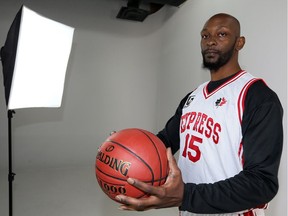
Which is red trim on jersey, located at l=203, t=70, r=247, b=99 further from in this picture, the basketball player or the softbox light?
the softbox light

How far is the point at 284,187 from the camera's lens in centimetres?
169

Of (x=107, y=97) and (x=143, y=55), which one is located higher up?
(x=143, y=55)

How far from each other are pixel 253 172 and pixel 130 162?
1.31 ft

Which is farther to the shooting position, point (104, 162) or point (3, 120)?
point (3, 120)

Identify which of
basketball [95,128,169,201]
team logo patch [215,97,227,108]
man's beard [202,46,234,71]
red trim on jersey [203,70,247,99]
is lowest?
basketball [95,128,169,201]

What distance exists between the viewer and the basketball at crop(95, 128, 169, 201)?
817 mm

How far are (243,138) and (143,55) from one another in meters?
3.26

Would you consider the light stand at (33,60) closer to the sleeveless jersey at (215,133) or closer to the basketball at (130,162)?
the basketball at (130,162)

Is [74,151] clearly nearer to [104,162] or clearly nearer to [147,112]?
[147,112]

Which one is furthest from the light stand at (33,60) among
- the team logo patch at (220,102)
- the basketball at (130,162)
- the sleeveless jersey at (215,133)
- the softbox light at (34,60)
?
the team logo patch at (220,102)

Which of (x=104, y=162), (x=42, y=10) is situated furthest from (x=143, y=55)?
(x=104, y=162)

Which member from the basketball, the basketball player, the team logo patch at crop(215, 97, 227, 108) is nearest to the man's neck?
the basketball player

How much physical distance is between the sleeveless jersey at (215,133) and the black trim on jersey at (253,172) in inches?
2.4

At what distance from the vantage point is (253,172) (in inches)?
28.8
